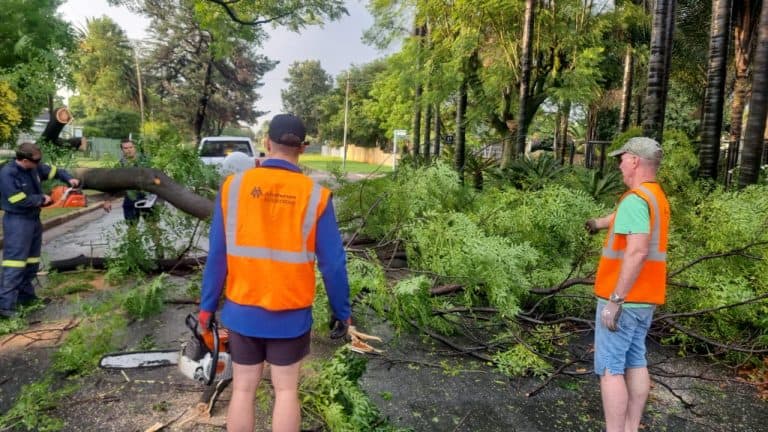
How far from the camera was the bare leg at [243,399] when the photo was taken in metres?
2.26

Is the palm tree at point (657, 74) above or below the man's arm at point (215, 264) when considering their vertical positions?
above

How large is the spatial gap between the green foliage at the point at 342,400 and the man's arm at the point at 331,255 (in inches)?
24.6

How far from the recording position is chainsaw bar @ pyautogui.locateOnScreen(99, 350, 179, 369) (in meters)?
3.38

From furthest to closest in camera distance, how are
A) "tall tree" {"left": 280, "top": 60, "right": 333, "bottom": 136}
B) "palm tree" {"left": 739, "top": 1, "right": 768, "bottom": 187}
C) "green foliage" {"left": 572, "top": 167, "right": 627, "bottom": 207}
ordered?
"tall tree" {"left": 280, "top": 60, "right": 333, "bottom": 136}
"green foliage" {"left": 572, "top": 167, "right": 627, "bottom": 207}
"palm tree" {"left": 739, "top": 1, "right": 768, "bottom": 187}

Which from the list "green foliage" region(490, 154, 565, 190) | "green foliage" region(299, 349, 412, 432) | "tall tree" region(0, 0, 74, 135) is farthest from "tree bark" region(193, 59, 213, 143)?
"green foliage" region(299, 349, 412, 432)

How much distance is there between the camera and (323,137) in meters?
65.8

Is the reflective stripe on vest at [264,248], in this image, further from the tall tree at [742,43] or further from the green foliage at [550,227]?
the tall tree at [742,43]

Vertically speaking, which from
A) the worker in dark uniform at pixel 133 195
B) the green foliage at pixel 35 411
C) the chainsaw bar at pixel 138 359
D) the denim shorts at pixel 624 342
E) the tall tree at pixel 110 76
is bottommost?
the green foliage at pixel 35 411

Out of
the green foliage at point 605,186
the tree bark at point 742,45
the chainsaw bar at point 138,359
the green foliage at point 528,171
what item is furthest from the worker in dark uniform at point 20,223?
the tree bark at point 742,45

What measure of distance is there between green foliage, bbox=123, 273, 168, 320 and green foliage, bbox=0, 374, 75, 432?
131 cm

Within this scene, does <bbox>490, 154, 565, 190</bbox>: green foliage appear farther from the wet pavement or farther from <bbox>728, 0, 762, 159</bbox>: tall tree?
<bbox>728, 0, 762, 159</bbox>: tall tree

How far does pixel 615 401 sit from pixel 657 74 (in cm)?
512

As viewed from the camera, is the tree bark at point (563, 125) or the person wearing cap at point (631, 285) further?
the tree bark at point (563, 125)

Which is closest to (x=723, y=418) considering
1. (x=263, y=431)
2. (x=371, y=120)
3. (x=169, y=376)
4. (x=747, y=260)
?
(x=747, y=260)
